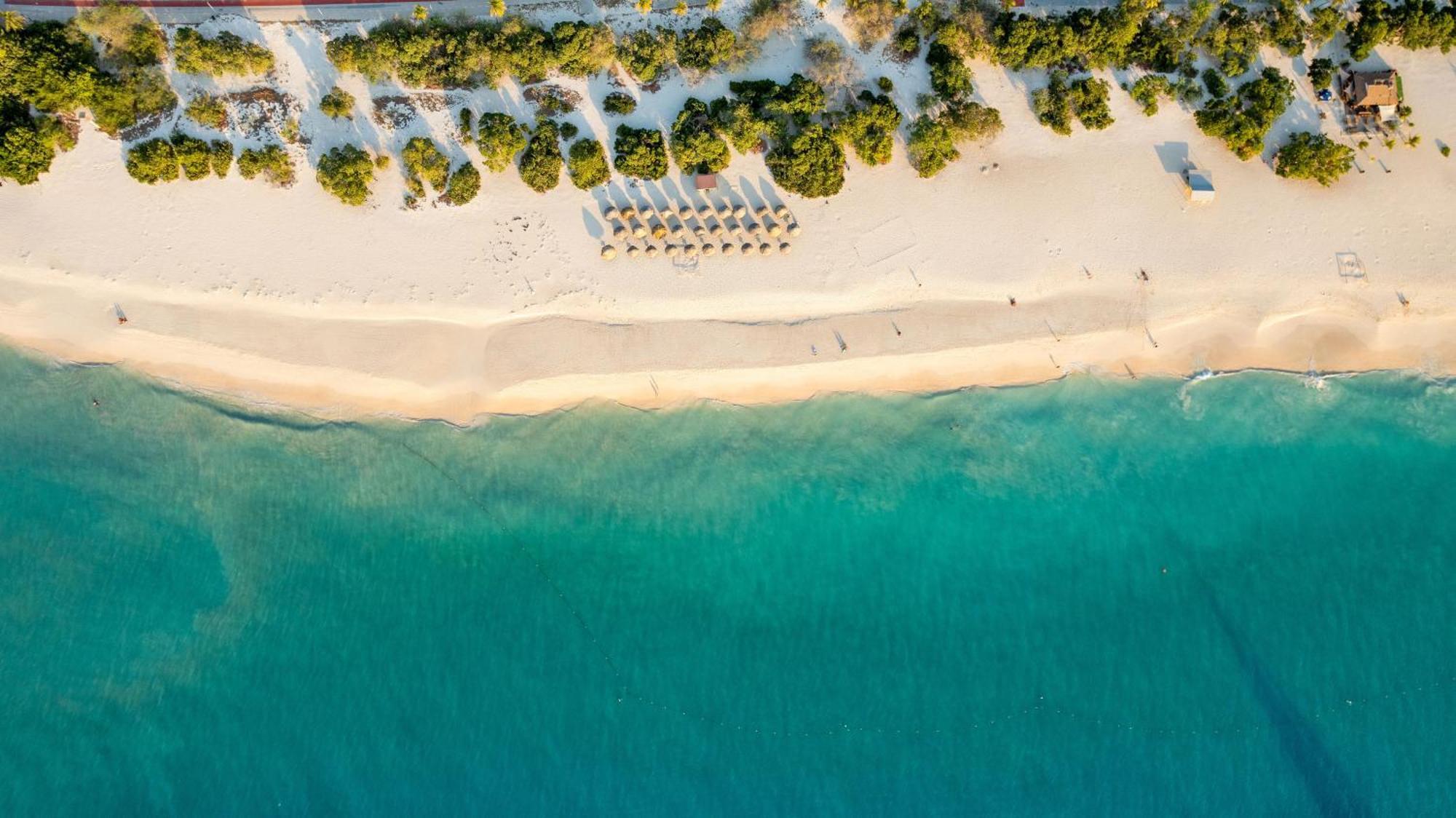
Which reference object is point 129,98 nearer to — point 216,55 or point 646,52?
point 216,55

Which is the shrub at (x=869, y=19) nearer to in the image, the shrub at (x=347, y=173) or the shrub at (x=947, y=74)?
the shrub at (x=947, y=74)

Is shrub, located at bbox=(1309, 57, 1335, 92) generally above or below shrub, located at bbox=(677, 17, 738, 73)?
below

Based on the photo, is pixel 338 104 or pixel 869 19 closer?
pixel 338 104

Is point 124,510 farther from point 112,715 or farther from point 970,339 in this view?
point 970,339

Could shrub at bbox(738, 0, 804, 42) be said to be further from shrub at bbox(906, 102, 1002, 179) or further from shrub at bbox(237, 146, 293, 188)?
shrub at bbox(237, 146, 293, 188)

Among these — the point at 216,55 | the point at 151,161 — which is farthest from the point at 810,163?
the point at 151,161

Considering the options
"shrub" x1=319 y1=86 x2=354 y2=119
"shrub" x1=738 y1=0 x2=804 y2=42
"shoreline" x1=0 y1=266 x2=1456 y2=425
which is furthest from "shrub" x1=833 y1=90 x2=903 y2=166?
"shrub" x1=319 y1=86 x2=354 y2=119
